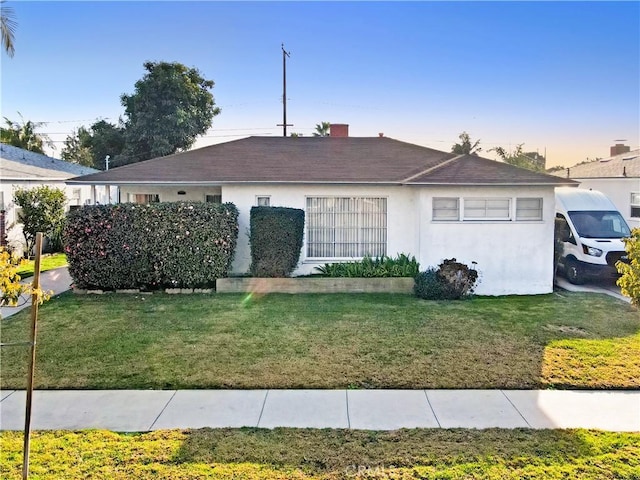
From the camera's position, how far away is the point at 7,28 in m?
14.7

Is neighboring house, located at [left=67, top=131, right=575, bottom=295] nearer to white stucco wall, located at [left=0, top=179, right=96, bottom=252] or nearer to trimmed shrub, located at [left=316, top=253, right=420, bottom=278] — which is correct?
trimmed shrub, located at [left=316, top=253, right=420, bottom=278]

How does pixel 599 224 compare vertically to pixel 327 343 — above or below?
above

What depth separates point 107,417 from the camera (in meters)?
5.66

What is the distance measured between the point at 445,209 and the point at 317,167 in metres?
4.00

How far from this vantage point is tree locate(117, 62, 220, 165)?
3725cm

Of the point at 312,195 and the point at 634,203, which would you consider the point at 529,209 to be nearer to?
the point at 312,195

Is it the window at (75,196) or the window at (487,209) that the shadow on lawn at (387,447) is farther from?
the window at (75,196)

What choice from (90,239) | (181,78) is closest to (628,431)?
(90,239)

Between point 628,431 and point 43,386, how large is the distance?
710 cm

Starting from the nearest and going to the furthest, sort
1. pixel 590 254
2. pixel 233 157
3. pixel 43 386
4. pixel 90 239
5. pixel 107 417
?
pixel 107 417 < pixel 43 386 < pixel 90 239 < pixel 590 254 < pixel 233 157

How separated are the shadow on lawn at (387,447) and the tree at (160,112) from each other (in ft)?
115

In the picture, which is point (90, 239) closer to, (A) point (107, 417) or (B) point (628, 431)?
(A) point (107, 417)

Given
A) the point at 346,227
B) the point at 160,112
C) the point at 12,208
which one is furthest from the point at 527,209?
the point at 160,112

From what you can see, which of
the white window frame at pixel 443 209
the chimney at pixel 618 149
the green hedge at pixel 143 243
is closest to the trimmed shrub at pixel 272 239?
the green hedge at pixel 143 243
